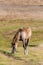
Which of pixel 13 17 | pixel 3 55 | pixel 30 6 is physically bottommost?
pixel 30 6

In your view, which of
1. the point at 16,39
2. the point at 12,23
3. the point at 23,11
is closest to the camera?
the point at 16,39

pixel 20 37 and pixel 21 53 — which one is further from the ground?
pixel 20 37

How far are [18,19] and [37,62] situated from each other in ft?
59.8

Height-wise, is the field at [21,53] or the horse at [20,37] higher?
the horse at [20,37]

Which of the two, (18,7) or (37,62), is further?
(18,7)

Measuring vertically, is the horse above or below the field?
above

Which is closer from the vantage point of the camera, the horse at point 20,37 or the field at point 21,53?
the field at point 21,53

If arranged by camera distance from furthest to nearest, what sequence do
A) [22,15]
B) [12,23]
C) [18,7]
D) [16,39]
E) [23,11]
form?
[18,7], [23,11], [22,15], [12,23], [16,39]

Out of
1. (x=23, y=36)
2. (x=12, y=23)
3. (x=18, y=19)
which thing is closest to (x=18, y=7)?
(x=18, y=19)

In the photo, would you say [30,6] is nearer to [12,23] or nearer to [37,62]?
[12,23]

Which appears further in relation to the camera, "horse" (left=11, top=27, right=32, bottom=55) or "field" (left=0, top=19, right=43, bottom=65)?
"horse" (left=11, top=27, right=32, bottom=55)

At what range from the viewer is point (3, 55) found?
554 inches

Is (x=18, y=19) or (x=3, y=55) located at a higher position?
(x=3, y=55)

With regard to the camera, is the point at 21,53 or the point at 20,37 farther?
the point at 21,53
